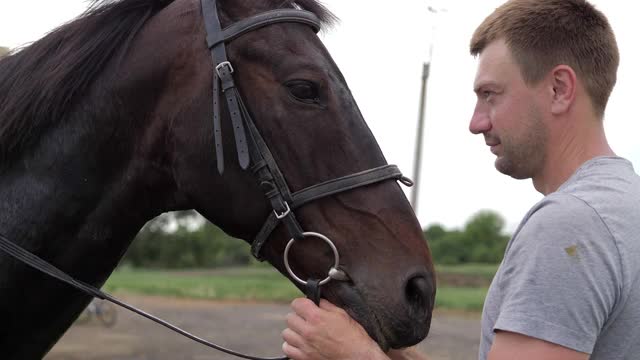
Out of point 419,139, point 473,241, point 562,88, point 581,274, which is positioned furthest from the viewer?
point 473,241

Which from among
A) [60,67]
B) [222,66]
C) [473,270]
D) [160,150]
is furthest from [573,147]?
[473,270]

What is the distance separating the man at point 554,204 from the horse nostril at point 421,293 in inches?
12.6

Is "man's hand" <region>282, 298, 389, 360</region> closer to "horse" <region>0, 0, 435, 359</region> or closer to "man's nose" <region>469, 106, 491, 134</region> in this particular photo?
"horse" <region>0, 0, 435, 359</region>

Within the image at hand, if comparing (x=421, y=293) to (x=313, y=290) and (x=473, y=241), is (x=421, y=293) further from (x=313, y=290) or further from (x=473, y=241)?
(x=473, y=241)

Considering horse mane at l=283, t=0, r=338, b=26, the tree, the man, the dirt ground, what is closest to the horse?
horse mane at l=283, t=0, r=338, b=26

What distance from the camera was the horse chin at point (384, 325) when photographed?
2154 millimetres

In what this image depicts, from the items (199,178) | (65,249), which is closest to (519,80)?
(199,178)

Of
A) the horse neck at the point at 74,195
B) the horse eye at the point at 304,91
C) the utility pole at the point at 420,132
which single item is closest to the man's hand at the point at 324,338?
the horse eye at the point at 304,91

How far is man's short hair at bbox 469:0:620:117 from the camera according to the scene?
1781 millimetres

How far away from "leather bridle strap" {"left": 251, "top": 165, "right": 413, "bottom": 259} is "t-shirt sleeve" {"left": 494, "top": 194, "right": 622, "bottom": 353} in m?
0.77

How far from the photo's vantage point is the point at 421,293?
7.16 ft

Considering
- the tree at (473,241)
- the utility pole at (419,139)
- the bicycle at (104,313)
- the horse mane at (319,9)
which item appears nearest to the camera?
the horse mane at (319,9)

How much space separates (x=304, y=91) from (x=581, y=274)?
1.18m

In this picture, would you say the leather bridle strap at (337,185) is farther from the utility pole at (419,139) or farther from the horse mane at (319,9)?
the utility pole at (419,139)
